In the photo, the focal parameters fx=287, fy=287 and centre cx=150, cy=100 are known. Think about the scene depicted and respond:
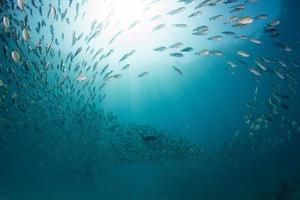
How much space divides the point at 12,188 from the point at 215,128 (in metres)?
54.2

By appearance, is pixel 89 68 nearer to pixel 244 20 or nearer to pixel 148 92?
pixel 244 20

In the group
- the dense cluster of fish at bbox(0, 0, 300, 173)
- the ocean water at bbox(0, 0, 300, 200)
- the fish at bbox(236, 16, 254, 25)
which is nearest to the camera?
the fish at bbox(236, 16, 254, 25)

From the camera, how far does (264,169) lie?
77.4m

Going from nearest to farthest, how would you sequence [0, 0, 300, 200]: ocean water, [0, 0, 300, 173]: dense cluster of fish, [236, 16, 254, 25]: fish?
1. [236, 16, 254, 25]: fish
2. [0, 0, 300, 173]: dense cluster of fish
3. [0, 0, 300, 200]: ocean water

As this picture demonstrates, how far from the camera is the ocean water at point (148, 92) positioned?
11.2m

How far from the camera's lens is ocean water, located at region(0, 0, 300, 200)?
11.2m

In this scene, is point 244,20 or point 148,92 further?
point 148,92

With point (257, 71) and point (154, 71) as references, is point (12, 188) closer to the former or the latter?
point (154, 71)

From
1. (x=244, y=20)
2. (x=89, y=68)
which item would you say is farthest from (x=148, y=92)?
(x=244, y=20)

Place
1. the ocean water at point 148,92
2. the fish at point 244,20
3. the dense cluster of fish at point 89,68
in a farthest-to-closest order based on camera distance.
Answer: the ocean water at point 148,92 → the dense cluster of fish at point 89,68 → the fish at point 244,20

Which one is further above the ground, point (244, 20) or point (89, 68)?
point (89, 68)

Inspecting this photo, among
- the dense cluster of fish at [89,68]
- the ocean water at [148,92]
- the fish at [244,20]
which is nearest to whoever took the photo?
the fish at [244,20]

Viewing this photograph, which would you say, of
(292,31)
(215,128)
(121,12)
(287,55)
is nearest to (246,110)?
(215,128)

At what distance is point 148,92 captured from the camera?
41938mm
